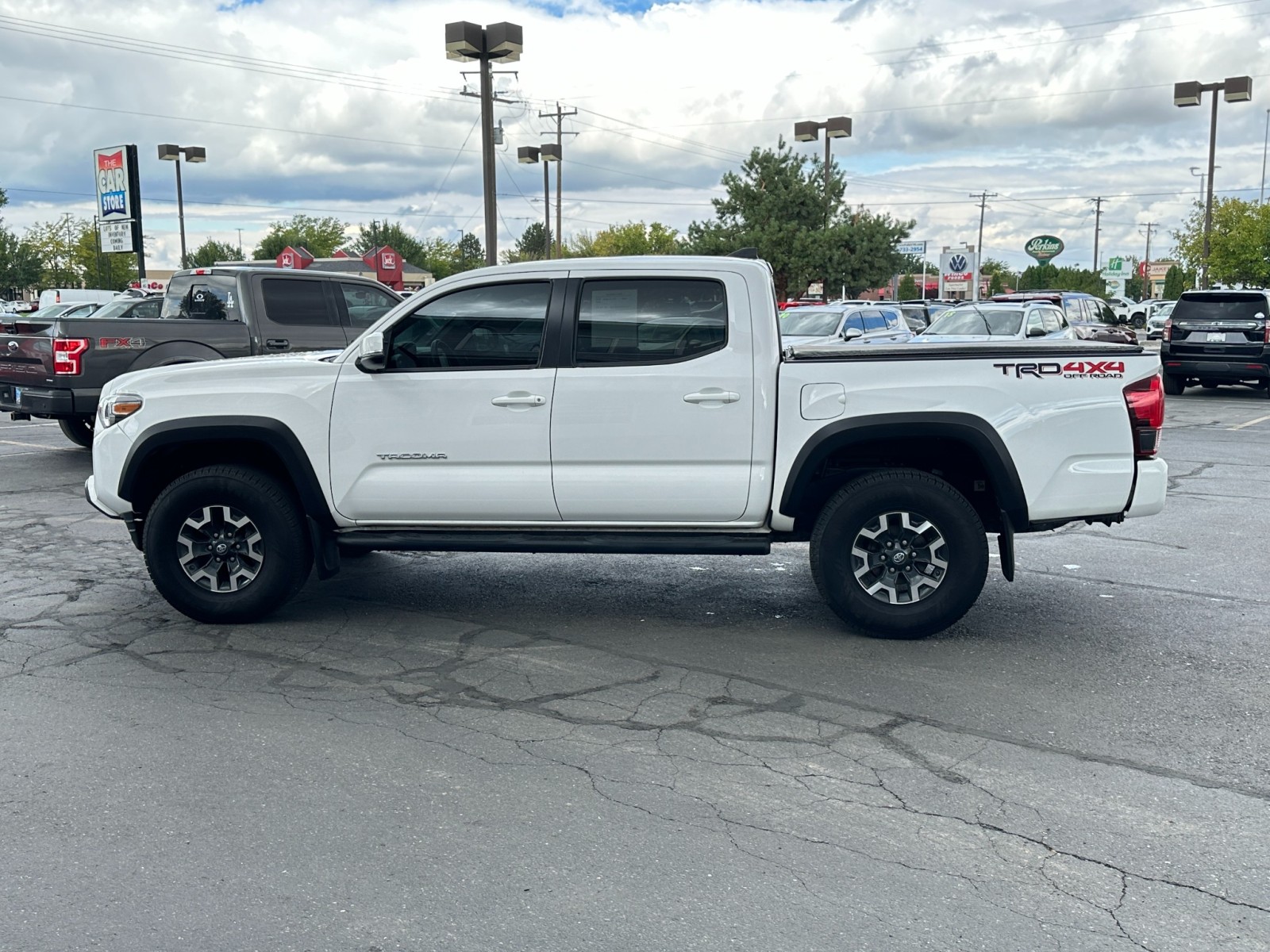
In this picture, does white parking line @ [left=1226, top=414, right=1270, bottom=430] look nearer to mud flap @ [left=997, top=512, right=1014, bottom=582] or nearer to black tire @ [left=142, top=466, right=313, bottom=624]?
mud flap @ [left=997, top=512, right=1014, bottom=582]

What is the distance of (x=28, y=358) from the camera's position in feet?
40.4

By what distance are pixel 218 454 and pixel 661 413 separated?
99.3 inches

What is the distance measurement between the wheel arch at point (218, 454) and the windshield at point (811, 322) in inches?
598

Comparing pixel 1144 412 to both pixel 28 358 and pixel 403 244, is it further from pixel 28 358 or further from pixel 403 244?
Result: pixel 403 244

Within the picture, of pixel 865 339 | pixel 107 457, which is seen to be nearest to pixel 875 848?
pixel 107 457

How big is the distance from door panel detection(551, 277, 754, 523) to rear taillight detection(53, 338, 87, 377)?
799 centimetres

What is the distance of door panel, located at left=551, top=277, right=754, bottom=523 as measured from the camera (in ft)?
19.4

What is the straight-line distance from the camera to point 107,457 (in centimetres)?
642

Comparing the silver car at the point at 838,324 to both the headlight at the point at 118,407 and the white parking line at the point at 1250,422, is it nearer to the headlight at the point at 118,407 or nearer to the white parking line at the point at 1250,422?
the white parking line at the point at 1250,422

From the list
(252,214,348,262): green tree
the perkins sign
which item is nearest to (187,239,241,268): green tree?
(252,214,348,262): green tree

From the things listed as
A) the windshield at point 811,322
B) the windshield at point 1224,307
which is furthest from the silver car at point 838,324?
the windshield at point 1224,307

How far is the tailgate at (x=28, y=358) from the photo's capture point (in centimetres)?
1215

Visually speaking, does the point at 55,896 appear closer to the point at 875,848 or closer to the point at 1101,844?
the point at 875,848

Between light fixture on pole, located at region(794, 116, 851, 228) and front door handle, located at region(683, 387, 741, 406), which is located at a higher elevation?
light fixture on pole, located at region(794, 116, 851, 228)
